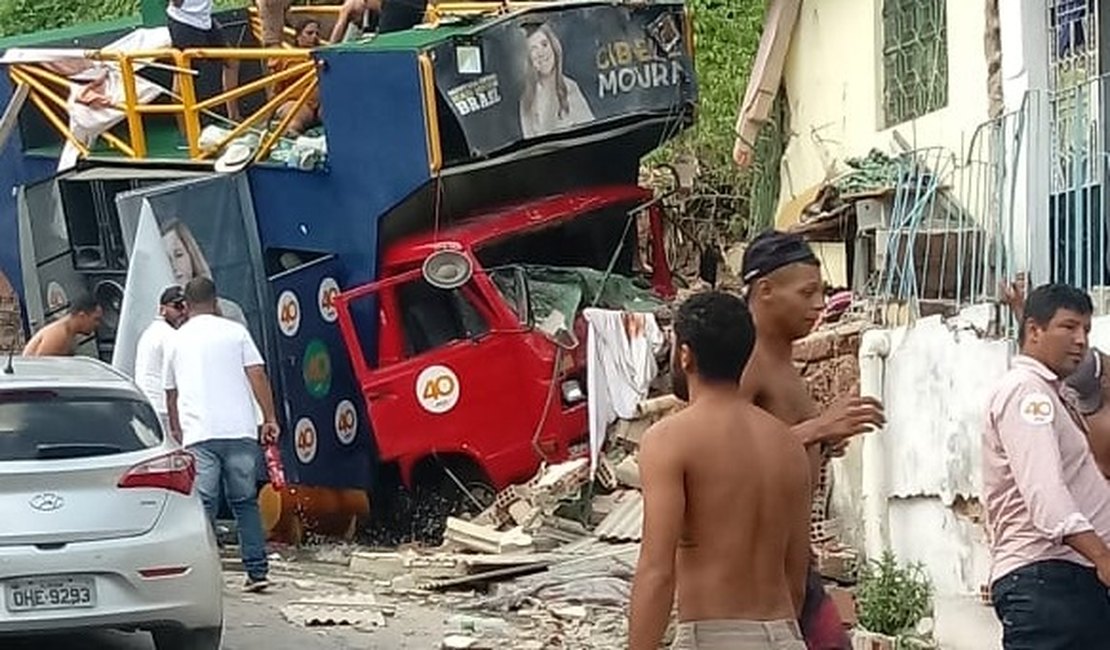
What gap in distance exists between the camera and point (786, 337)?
19.1 feet

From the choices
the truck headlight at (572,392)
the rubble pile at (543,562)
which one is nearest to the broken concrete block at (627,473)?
the rubble pile at (543,562)

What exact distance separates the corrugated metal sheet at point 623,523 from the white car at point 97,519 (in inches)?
141

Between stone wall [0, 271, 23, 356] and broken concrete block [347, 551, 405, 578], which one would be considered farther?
stone wall [0, 271, 23, 356]

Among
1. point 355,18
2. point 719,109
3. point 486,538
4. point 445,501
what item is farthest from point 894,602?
point 719,109

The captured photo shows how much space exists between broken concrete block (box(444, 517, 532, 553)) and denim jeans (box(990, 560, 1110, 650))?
605 centimetres

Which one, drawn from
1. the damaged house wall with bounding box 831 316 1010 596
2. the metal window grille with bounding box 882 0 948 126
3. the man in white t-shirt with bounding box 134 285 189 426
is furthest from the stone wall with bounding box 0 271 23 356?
the damaged house wall with bounding box 831 316 1010 596

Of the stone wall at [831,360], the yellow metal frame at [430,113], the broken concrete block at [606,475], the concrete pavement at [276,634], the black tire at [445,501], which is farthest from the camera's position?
the yellow metal frame at [430,113]

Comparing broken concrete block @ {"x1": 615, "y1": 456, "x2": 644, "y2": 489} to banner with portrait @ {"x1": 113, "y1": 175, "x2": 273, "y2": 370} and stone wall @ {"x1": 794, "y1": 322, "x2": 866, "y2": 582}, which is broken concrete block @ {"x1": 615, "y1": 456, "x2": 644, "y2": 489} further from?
banner with portrait @ {"x1": 113, "y1": 175, "x2": 273, "y2": 370}

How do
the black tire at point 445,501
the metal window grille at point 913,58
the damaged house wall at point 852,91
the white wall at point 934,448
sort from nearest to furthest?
1. the white wall at point 934,448
2. the damaged house wall at point 852,91
3. the metal window grille at point 913,58
4. the black tire at point 445,501

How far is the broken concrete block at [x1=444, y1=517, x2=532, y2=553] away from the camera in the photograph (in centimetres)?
1197

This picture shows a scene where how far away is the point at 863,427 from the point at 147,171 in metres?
9.89

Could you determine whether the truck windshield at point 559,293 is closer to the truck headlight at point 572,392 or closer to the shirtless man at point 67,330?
the truck headlight at point 572,392

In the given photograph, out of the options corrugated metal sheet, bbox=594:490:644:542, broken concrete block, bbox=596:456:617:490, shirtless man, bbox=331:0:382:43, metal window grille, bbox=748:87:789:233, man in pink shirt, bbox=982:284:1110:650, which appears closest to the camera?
man in pink shirt, bbox=982:284:1110:650

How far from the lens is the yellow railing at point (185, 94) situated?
1419cm
